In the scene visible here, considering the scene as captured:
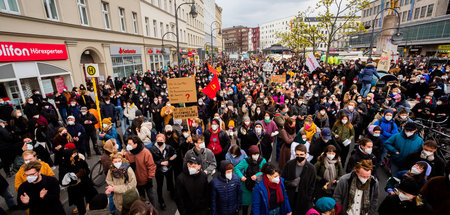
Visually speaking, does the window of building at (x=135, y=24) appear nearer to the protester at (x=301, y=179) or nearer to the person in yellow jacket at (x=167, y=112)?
the person in yellow jacket at (x=167, y=112)

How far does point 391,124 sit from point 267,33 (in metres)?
145

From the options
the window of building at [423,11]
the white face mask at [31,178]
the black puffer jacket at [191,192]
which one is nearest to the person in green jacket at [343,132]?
the black puffer jacket at [191,192]

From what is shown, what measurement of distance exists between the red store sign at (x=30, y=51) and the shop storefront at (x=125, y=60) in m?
5.77

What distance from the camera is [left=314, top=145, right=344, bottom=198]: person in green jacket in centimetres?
382

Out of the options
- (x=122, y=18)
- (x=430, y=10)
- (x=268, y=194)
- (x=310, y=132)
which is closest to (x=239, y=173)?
(x=268, y=194)

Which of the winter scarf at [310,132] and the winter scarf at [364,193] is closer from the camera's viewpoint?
the winter scarf at [364,193]

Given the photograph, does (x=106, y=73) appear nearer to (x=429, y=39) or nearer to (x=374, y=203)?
(x=374, y=203)

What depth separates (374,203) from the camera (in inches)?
130

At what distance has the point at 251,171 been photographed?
381cm

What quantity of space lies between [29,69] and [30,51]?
37.4 inches

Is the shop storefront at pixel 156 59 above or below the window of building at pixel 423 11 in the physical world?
below

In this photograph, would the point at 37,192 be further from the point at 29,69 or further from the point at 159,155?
the point at 29,69

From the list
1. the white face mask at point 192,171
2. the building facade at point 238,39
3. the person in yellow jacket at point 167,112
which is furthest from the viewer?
the building facade at point 238,39

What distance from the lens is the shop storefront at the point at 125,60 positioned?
18.6 metres
